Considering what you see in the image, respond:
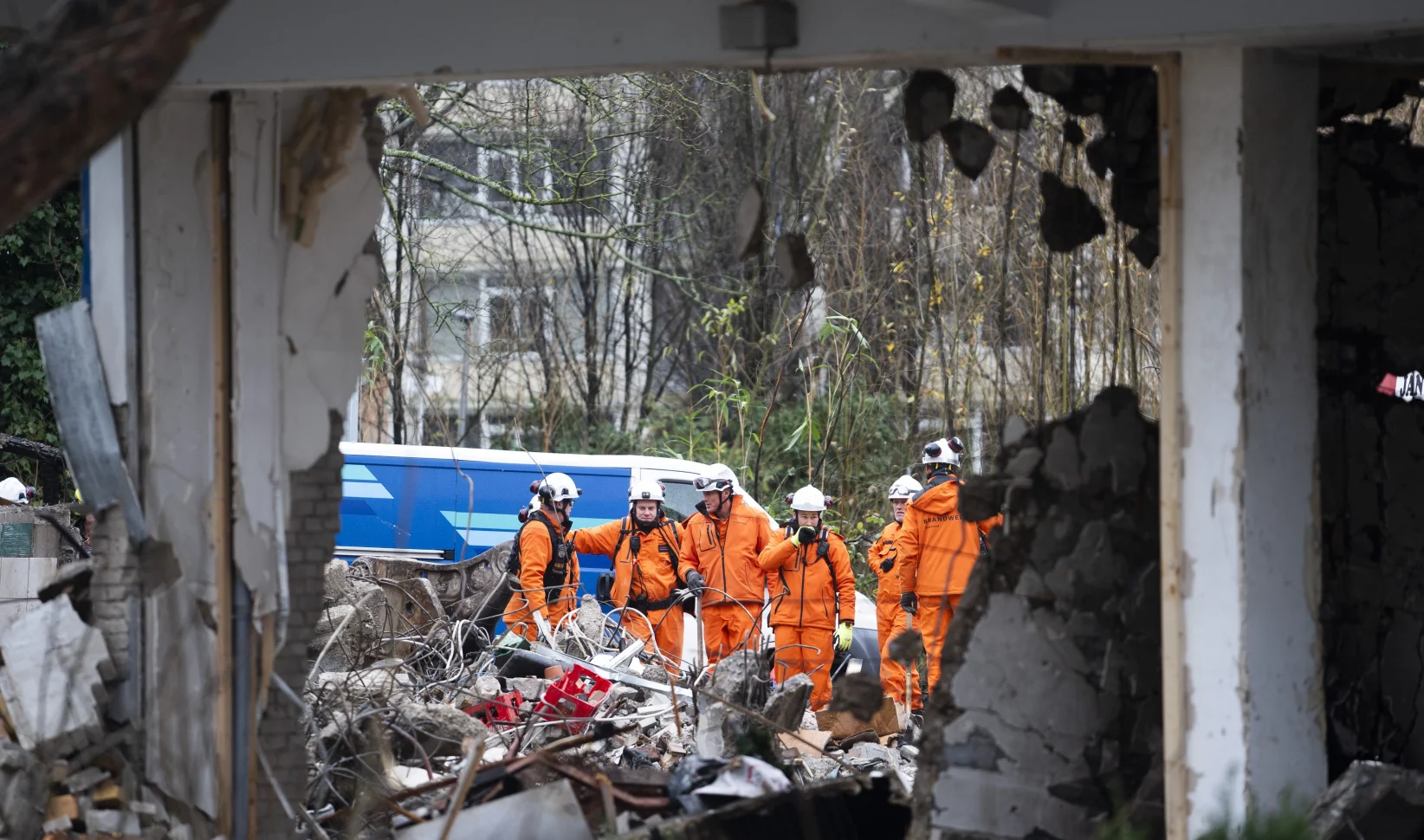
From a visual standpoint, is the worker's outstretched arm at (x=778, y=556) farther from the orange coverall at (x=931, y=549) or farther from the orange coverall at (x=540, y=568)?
the orange coverall at (x=540, y=568)

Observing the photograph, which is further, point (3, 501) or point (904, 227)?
point (904, 227)

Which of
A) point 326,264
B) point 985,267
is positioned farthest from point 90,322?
point 985,267

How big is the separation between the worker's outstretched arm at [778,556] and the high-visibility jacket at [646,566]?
77 centimetres

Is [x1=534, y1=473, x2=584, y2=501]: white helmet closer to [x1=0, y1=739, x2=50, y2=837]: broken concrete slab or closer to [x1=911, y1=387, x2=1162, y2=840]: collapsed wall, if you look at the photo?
[x1=911, y1=387, x2=1162, y2=840]: collapsed wall

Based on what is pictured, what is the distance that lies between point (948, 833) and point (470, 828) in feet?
6.13

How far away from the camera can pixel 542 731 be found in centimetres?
745

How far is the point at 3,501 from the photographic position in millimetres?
13602

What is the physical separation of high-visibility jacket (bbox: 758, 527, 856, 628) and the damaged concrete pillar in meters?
7.13

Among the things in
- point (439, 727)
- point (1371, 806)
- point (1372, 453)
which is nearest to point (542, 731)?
point (439, 727)

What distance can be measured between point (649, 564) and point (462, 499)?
8.03 ft

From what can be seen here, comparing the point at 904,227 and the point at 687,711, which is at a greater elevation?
the point at 904,227

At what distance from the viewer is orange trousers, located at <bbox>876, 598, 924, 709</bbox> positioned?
11.7 metres

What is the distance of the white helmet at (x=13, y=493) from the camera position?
44.4ft

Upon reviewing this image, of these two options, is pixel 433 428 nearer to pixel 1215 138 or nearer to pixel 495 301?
pixel 495 301
